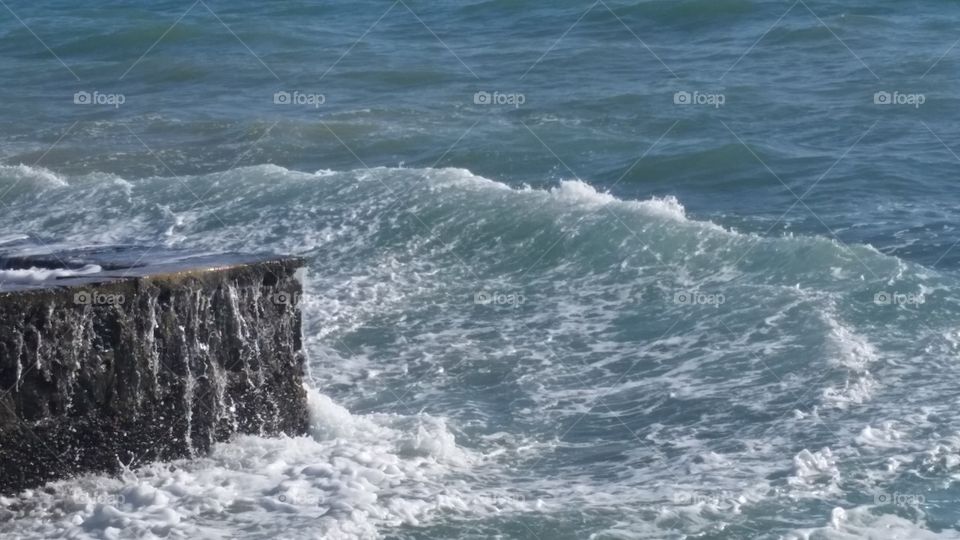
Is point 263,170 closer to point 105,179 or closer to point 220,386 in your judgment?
point 105,179

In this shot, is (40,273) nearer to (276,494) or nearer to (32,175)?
(276,494)

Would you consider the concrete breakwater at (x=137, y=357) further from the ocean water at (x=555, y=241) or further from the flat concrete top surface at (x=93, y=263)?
the ocean water at (x=555, y=241)

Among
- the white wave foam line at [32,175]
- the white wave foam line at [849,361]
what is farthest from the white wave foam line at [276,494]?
the white wave foam line at [32,175]

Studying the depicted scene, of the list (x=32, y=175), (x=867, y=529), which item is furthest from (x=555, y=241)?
(x=32, y=175)

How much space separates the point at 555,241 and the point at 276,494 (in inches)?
233

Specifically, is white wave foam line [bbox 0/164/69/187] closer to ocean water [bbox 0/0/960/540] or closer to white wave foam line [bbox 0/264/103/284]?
ocean water [bbox 0/0/960/540]

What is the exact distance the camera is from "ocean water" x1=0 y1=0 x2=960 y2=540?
7695mm

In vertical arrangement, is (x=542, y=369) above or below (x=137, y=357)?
below

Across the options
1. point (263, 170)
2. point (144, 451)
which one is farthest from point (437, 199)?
Answer: point (144, 451)

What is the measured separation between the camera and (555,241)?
13.1m

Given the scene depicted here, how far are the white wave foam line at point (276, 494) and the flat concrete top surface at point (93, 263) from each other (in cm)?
104

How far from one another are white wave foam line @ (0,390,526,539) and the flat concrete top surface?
1036 millimetres

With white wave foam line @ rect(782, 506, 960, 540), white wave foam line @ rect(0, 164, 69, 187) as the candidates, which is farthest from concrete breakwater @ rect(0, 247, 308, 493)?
white wave foam line @ rect(0, 164, 69, 187)

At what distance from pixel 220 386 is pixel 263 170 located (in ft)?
27.6
